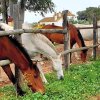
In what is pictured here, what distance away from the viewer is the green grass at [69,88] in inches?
288

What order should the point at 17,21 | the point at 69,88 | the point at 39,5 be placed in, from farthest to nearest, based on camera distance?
the point at 39,5 < the point at 69,88 < the point at 17,21

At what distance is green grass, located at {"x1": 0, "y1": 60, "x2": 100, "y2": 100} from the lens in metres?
7.32

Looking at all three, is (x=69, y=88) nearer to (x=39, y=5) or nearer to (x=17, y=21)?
(x=17, y=21)

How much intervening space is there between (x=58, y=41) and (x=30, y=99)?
26.1 feet

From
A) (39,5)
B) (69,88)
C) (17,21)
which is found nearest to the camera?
(17,21)

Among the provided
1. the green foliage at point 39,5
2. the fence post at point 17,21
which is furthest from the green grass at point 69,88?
the green foliage at point 39,5

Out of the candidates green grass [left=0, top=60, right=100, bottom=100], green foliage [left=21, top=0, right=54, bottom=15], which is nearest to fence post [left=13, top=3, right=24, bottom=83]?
green grass [left=0, top=60, right=100, bottom=100]

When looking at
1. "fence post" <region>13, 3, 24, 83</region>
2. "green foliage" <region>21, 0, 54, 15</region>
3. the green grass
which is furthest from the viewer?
"green foliage" <region>21, 0, 54, 15</region>

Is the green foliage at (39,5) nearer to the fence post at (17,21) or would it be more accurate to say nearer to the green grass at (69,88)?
the green grass at (69,88)

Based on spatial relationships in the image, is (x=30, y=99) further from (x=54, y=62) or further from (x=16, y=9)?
(x=54, y=62)

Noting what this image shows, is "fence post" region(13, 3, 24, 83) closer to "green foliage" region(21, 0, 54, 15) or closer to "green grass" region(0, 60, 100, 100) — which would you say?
"green grass" region(0, 60, 100, 100)

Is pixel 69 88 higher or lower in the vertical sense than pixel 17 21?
lower

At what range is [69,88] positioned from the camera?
8.23m

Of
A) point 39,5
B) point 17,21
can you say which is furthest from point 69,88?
point 39,5
